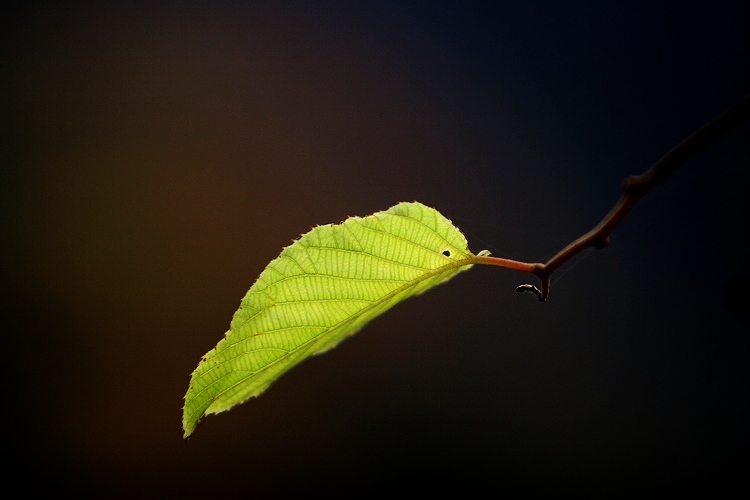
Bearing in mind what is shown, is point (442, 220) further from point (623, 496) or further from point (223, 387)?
point (623, 496)

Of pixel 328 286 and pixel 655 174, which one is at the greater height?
pixel 328 286

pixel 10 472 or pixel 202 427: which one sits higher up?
pixel 10 472

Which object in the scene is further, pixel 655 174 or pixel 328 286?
pixel 328 286

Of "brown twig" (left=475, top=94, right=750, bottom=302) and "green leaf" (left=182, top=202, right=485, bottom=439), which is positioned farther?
"green leaf" (left=182, top=202, right=485, bottom=439)

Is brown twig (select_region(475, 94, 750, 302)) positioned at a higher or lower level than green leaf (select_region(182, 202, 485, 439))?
lower

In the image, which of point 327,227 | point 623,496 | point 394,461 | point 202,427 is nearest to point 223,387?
point 327,227
